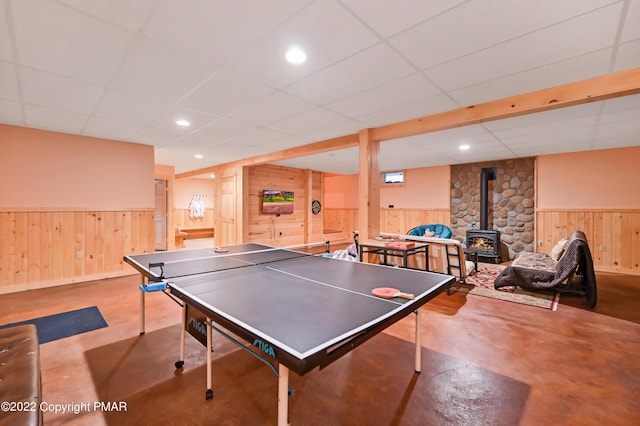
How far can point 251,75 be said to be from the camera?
245 centimetres

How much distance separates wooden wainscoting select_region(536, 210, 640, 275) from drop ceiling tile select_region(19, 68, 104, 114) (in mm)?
7999

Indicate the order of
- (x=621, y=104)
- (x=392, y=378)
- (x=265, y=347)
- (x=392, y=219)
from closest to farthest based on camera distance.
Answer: (x=265, y=347) < (x=392, y=378) < (x=621, y=104) < (x=392, y=219)

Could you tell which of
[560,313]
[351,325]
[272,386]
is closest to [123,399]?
[272,386]

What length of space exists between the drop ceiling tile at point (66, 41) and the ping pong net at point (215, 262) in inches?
63.0

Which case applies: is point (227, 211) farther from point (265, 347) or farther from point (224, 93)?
point (265, 347)

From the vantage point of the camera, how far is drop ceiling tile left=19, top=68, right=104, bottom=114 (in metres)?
2.49

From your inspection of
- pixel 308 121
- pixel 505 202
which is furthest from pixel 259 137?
pixel 505 202

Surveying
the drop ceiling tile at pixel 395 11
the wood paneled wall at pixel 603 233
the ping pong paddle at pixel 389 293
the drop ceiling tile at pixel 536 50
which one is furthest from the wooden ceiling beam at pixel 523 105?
the wood paneled wall at pixel 603 233

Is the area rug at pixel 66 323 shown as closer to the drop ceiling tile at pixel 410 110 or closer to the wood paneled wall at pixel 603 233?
the drop ceiling tile at pixel 410 110

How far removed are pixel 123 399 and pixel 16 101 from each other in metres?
3.40

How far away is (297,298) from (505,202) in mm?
6804

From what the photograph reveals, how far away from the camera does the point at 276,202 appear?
768 centimetres

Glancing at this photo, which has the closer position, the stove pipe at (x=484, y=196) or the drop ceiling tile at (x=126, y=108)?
the drop ceiling tile at (x=126, y=108)

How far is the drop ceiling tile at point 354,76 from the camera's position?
7.05ft
